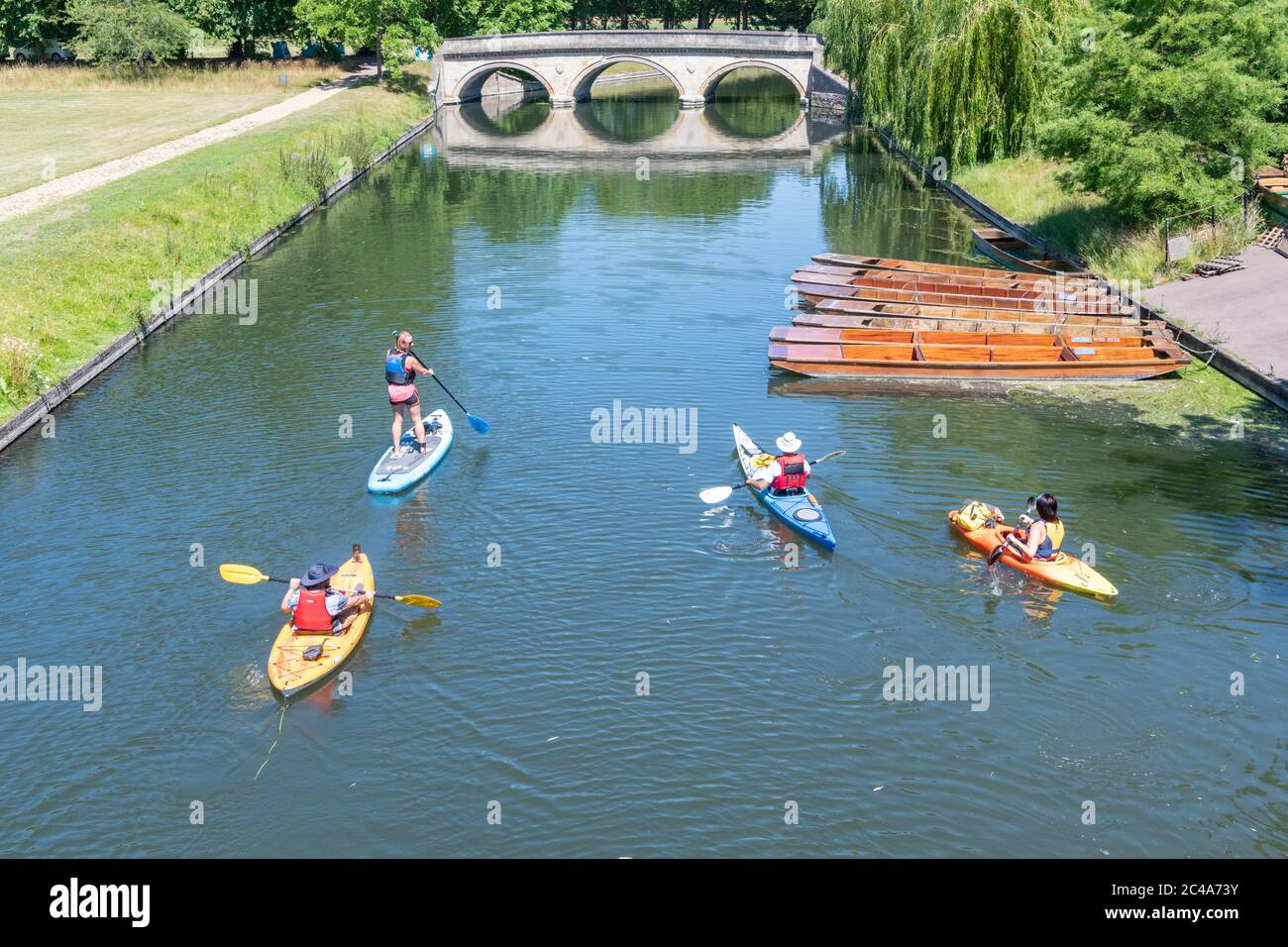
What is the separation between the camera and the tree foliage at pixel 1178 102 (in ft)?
116

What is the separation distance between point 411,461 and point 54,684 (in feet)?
28.4

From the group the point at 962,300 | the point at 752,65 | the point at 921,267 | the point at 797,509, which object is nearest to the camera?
the point at 797,509

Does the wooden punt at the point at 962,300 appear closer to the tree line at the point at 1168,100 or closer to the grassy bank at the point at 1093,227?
the grassy bank at the point at 1093,227

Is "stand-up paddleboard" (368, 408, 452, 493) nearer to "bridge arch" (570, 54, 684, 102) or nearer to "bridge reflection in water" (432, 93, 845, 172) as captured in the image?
"bridge reflection in water" (432, 93, 845, 172)

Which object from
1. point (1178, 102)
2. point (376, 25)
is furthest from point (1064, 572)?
point (376, 25)

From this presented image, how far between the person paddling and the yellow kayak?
35.8 ft

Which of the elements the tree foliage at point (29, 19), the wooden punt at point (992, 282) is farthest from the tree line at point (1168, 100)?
the tree foliage at point (29, 19)

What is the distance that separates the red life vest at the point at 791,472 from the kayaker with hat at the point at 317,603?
850 cm

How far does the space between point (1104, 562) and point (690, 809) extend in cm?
993

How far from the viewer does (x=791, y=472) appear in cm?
2284

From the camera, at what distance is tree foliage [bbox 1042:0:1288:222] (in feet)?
116

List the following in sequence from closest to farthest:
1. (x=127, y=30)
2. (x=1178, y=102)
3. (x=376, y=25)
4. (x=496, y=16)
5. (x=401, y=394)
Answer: (x=401, y=394)
(x=1178, y=102)
(x=127, y=30)
(x=376, y=25)
(x=496, y=16)

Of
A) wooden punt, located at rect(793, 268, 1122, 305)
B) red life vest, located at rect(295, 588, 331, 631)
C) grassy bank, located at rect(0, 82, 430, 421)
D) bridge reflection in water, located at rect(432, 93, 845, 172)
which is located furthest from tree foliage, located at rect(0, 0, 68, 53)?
red life vest, located at rect(295, 588, 331, 631)

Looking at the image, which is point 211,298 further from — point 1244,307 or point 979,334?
point 1244,307
